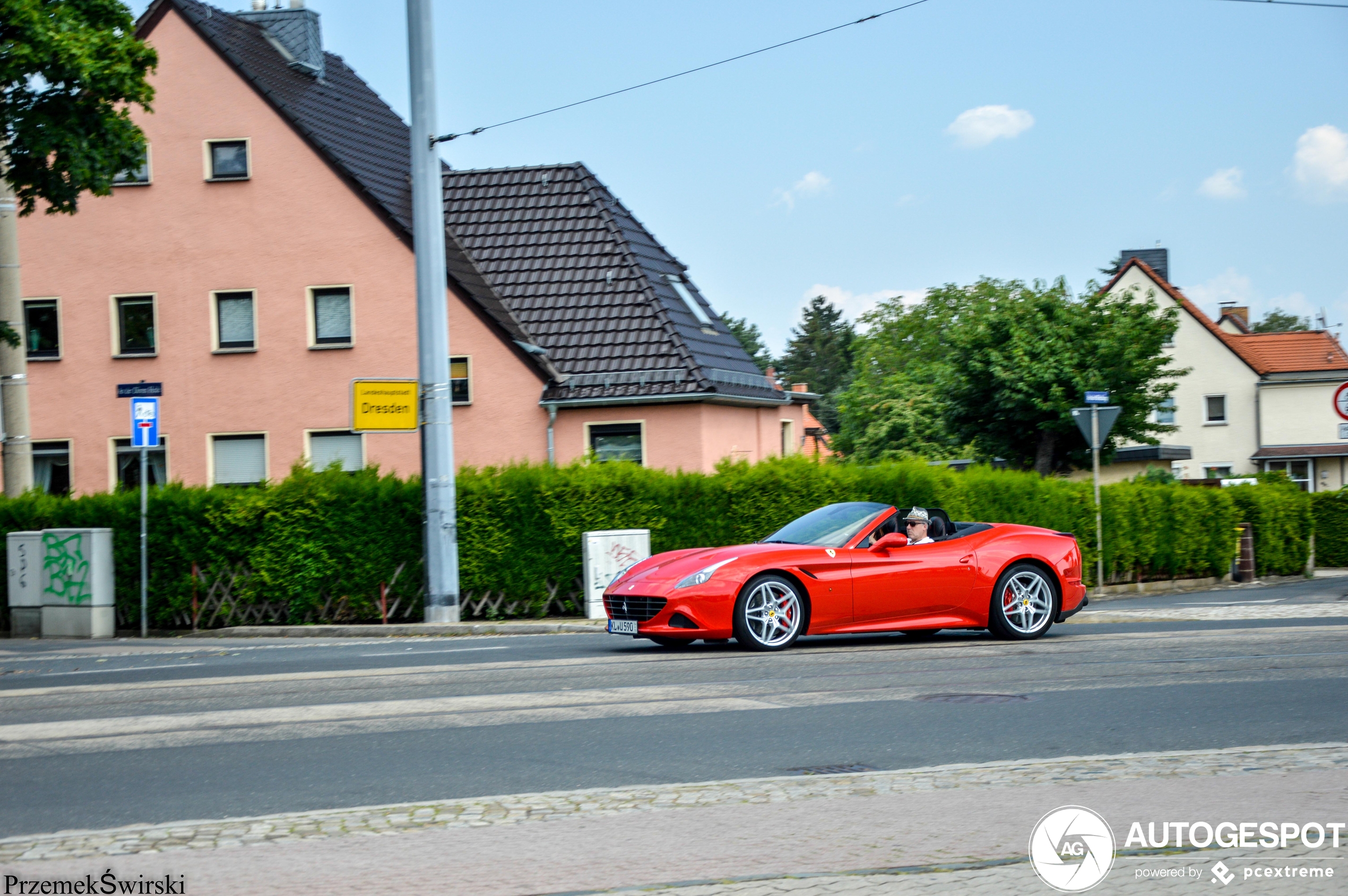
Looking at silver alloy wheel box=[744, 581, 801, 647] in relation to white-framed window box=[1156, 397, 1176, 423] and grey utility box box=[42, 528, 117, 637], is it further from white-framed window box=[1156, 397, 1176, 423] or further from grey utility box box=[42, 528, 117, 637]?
white-framed window box=[1156, 397, 1176, 423]

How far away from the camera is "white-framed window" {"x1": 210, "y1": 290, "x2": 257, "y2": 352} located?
2947cm

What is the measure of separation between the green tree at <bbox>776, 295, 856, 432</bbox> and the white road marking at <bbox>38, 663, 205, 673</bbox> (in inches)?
4385

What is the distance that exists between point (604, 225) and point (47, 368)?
12215 mm

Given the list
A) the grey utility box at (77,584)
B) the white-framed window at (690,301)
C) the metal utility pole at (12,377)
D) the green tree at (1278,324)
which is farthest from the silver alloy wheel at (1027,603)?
the green tree at (1278,324)

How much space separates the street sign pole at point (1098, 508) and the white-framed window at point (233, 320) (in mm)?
16995

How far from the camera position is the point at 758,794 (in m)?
6.57

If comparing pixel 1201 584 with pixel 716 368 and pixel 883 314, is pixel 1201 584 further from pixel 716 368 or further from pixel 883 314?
pixel 883 314

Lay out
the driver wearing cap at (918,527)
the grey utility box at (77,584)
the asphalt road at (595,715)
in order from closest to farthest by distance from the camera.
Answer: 1. the asphalt road at (595,715)
2. the driver wearing cap at (918,527)
3. the grey utility box at (77,584)

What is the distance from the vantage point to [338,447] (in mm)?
29281

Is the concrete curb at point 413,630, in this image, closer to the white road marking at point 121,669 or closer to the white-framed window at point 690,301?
the white road marking at point 121,669

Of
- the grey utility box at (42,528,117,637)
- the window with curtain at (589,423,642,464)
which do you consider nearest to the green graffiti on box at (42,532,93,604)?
the grey utility box at (42,528,117,637)

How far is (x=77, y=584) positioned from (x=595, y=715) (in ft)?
42.2

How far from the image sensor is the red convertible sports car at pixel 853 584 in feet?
40.7

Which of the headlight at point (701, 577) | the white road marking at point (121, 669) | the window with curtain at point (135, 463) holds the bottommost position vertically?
the white road marking at point (121, 669)
